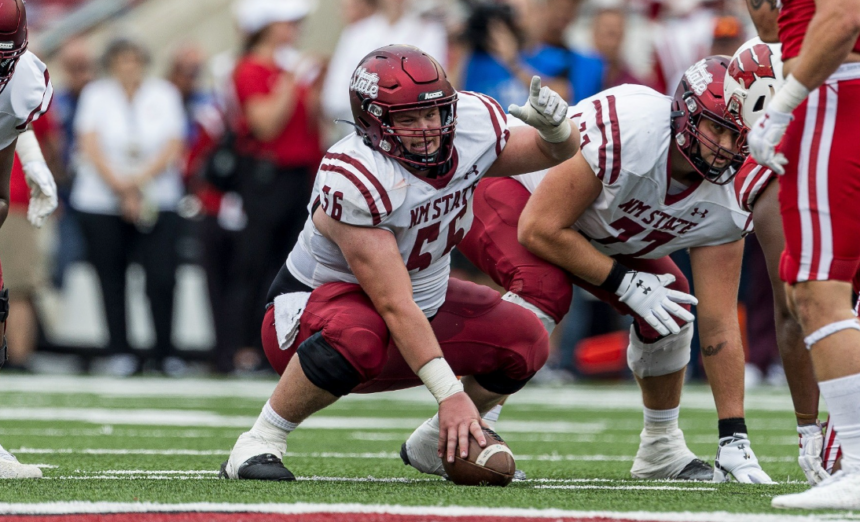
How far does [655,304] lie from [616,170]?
42cm

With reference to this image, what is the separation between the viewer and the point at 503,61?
7.53 metres

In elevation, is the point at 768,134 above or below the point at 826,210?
above

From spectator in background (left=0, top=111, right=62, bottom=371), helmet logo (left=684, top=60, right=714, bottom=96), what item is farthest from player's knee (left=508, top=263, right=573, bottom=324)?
spectator in background (left=0, top=111, right=62, bottom=371)

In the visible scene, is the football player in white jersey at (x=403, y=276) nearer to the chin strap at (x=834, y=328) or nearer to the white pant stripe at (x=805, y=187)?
the white pant stripe at (x=805, y=187)

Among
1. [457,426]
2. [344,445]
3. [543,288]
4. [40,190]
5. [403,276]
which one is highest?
[40,190]

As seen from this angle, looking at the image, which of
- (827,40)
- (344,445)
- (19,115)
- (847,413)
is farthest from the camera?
(344,445)

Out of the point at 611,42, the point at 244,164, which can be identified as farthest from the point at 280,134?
the point at 611,42

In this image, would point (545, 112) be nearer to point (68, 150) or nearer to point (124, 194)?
point (124, 194)

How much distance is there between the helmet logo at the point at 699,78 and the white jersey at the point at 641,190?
14 cm

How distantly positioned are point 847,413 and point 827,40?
2.79ft

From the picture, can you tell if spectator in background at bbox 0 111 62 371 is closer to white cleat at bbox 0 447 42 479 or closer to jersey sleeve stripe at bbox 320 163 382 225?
white cleat at bbox 0 447 42 479

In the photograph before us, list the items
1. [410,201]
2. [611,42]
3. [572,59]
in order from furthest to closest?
1. [611,42]
2. [572,59]
3. [410,201]

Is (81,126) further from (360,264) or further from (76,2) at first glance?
(76,2)

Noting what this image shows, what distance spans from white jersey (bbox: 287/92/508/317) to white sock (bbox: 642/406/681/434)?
85cm
